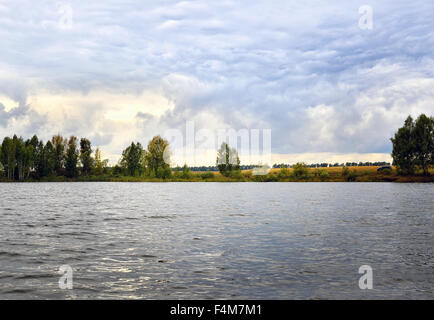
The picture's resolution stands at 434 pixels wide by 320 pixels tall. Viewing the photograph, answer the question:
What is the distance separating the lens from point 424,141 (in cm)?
15750

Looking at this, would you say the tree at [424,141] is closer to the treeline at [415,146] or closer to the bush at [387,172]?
the treeline at [415,146]

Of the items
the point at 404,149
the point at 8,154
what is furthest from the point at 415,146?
the point at 8,154

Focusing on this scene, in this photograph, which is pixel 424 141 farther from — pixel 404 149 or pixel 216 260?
pixel 216 260

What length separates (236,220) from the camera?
38219mm

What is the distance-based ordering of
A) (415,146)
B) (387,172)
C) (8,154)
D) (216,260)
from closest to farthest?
(216,260)
(415,146)
(8,154)
(387,172)

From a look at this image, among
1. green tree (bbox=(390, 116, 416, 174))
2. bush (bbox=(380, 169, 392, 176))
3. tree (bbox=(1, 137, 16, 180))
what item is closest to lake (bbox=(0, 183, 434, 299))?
green tree (bbox=(390, 116, 416, 174))

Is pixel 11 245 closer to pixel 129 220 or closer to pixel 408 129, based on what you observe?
pixel 129 220

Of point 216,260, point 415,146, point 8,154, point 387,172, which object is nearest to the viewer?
point 216,260

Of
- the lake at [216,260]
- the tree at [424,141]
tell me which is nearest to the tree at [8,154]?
the lake at [216,260]

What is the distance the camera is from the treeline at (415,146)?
521 ft

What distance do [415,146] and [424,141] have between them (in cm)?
436

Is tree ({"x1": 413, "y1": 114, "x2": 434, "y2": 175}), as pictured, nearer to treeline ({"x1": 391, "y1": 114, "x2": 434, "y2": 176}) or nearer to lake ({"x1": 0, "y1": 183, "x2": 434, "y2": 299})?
treeline ({"x1": 391, "y1": 114, "x2": 434, "y2": 176})

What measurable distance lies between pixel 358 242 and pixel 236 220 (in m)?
14.9
